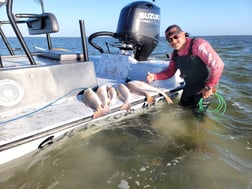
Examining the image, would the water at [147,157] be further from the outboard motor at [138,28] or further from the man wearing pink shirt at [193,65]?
the outboard motor at [138,28]

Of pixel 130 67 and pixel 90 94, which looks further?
pixel 130 67

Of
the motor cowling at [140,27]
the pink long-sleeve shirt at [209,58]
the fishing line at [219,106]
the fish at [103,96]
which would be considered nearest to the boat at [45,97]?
the fish at [103,96]

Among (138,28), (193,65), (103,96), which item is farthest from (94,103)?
(138,28)

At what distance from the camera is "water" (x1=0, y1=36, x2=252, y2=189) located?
2.52 meters

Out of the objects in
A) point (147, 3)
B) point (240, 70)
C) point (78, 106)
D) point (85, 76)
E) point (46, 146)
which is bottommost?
point (240, 70)

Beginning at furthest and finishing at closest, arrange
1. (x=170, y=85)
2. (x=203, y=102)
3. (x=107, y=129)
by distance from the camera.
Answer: (x=170, y=85) → (x=203, y=102) → (x=107, y=129)

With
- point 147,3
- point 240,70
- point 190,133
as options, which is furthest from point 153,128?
point 240,70

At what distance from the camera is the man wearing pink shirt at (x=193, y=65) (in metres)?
3.68

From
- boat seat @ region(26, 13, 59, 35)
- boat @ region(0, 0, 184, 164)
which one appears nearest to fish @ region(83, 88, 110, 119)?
boat @ region(0, 0, 184, 164)

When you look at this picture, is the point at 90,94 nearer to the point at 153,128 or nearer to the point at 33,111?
the point at 33,111

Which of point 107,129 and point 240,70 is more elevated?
point 107,129

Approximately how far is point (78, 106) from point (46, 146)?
703 millimetres

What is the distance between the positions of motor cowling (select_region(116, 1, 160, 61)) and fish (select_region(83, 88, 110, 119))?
231 cm

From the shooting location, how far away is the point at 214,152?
3.16 meters
